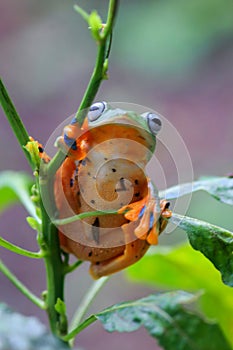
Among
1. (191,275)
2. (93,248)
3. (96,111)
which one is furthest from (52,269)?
(191,275)

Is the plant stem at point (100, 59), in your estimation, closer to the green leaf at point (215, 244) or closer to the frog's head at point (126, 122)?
the frog's head at point (126, 122)

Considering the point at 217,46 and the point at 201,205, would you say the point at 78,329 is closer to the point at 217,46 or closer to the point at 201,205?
the point at 201,205

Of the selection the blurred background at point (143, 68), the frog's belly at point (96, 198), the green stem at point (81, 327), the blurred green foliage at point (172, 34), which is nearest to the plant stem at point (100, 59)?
the frog's belly at point (96, 198)

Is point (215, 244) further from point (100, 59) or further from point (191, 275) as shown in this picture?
point (191, 275)

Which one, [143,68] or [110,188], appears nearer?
[110,188]

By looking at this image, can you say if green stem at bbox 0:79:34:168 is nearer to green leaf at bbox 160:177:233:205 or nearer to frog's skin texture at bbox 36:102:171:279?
frog's skin texture at bbox 36:102:171:279
